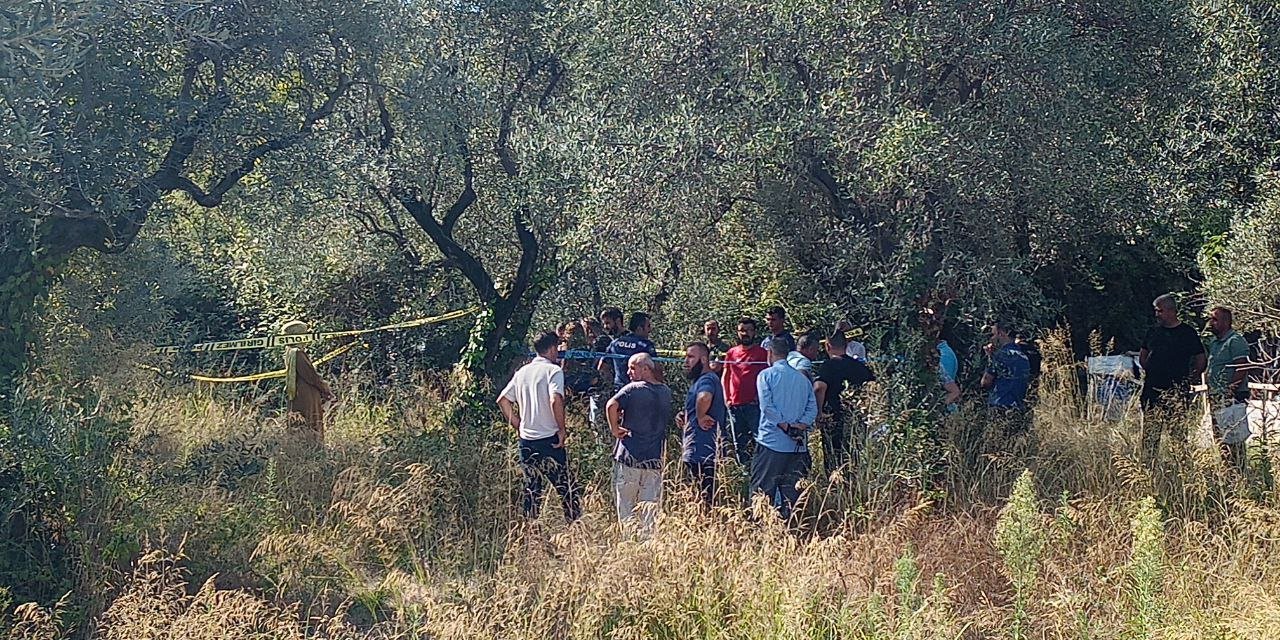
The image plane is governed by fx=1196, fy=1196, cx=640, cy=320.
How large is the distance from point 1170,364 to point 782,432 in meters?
3.57

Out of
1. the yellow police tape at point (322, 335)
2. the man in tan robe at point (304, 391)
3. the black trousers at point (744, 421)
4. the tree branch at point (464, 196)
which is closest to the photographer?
the black trousers at point (744, 421)

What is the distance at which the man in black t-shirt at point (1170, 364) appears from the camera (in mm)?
8922

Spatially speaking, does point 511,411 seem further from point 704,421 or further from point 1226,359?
point 1226,359

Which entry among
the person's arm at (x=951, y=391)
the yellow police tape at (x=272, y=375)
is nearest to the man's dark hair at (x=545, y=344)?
the person's arm at (x=951, y=391)

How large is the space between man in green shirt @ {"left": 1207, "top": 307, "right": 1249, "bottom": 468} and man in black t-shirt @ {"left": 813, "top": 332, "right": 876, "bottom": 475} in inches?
95.4

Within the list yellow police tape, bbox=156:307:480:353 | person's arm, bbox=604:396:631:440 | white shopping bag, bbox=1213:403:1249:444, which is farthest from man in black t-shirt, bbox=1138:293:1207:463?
yellow police tape, bbox=156:307:480:353

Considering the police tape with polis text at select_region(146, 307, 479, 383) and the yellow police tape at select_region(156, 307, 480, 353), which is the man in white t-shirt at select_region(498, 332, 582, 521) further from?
the police tape with polis text at select_region(146, 307, 479, 383)

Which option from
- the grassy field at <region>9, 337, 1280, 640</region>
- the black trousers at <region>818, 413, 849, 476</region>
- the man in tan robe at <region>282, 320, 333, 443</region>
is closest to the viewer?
the grassy field at <region>9, 337, 1280, 640</region>

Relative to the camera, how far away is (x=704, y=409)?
750 cm

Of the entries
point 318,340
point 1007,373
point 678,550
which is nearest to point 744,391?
point 1007,373

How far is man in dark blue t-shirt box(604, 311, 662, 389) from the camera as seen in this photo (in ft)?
31.9

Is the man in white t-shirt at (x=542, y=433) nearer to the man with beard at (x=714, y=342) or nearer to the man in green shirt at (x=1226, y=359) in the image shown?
the man with beard at (x=714, y=342)

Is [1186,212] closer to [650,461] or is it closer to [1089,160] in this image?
[1089,160]

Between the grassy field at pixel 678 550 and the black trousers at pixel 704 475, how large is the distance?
98 mm
